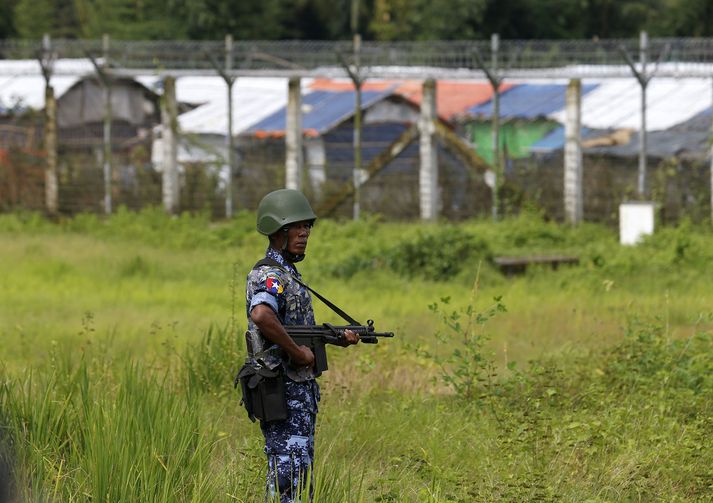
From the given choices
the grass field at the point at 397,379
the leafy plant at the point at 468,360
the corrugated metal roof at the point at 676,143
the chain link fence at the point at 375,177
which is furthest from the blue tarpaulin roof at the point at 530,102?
the leafy plant at the point at 468,360

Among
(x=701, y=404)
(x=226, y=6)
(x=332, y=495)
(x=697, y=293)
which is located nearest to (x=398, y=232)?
(x=697, y=293)

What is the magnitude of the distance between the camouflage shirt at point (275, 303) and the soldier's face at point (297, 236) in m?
0.07

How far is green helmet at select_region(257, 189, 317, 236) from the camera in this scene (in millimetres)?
5945

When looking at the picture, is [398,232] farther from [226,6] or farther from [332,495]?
[226,6]

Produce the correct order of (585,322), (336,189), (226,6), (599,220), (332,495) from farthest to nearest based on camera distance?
1. (226,6)
2. (336,189)
3. (599,220)
4. (585,322)
5. (332,495)

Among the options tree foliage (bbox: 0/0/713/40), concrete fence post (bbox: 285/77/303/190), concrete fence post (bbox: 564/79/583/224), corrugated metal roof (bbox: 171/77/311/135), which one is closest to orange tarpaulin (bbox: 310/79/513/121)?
corrugated metal roof (bbox: 171/77/311/135)

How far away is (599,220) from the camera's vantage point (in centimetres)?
2036

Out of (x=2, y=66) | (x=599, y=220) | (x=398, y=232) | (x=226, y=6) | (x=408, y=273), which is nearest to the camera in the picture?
(x=408, y=273)

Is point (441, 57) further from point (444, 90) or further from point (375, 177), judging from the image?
point (444, 90)

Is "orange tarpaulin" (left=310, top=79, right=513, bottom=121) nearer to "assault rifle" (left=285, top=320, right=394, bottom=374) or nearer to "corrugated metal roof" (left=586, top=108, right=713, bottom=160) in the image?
"corrugated metal roof" (left=586, top=108, right=713, bottom=160)

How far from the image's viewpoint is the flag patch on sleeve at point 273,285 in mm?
5887

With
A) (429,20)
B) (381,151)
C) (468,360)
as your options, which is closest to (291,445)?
(468,360)

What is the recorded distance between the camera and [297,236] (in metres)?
6.01

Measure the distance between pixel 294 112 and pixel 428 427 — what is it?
13.9 metres
